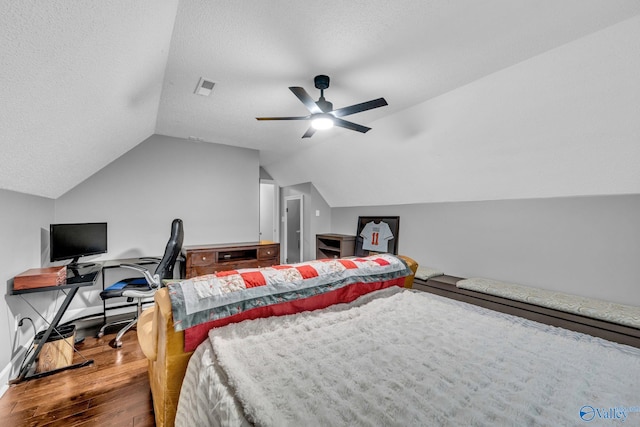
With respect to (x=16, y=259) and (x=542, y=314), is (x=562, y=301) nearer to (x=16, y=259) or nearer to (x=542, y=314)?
(x=542, y=314)

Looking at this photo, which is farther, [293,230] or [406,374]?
[293,230]

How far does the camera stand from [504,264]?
318 centimetres

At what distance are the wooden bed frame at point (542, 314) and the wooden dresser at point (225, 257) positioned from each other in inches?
92.6

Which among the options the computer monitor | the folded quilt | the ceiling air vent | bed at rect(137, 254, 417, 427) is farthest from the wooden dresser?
the folded quilt

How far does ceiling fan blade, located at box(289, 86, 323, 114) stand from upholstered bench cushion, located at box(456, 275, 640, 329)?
8.20ft

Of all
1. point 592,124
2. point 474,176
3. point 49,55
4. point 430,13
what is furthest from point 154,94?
point 592,124

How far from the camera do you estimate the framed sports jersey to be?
4445mm

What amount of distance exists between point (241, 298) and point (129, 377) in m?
1.61

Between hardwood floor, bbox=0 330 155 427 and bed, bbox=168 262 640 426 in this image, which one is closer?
bed, bbox=168 262 640 426

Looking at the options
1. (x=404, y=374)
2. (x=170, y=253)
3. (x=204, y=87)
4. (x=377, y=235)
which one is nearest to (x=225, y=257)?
(x=170, y=253)

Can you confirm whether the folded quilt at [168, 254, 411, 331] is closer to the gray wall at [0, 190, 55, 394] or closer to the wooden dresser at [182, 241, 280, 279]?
the gray wall at [0, 190, 55, 394]

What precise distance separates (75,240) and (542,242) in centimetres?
509

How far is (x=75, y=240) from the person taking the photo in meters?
2.97

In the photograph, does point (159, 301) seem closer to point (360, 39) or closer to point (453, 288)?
point (360, 39)
